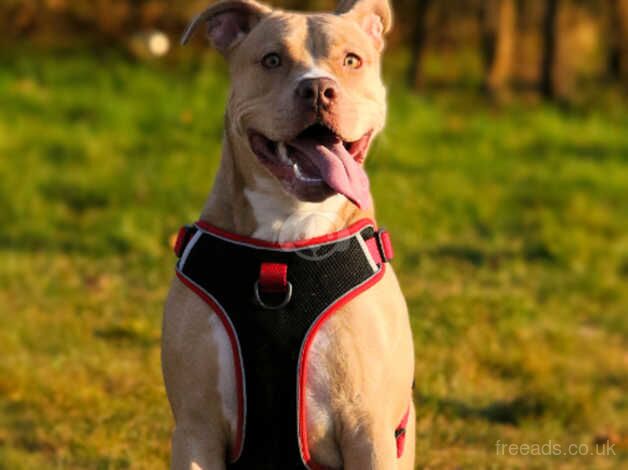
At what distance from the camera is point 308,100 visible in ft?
10.5

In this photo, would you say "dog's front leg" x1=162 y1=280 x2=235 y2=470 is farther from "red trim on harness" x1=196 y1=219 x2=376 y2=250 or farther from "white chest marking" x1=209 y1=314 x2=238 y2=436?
"red trim on harness" x1=196 y1=219 x2=376 y2=250

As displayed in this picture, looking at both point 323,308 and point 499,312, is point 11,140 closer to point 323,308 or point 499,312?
point 499,312

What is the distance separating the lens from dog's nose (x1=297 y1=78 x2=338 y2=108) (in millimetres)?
3195

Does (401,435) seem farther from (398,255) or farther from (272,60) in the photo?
(398,255)

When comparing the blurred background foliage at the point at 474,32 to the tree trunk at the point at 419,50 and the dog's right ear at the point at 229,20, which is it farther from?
the dog's right ear at the point at 229,20

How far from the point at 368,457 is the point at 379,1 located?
4.74ft

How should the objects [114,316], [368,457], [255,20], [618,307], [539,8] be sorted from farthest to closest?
[539,8] → [618,307] → [114,316] → [255,20] → [368,457]

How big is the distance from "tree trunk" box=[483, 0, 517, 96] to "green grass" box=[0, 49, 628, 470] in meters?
0.34

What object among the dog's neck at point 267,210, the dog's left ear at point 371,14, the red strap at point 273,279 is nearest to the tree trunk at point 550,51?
the dog's left ear at point 371,14

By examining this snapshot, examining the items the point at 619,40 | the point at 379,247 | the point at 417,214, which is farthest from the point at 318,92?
the point at 619,40

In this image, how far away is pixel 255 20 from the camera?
11.9 feet

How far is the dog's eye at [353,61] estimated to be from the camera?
3393mm

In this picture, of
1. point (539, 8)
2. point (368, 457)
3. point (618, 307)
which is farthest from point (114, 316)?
point (539, 8)

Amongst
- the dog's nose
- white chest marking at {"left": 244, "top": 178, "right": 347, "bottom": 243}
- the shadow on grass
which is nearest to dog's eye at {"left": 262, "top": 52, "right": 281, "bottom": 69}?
the dog's nose
